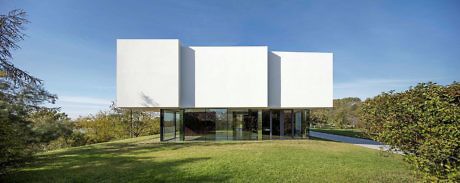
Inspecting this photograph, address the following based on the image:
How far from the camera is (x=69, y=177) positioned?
8617mm

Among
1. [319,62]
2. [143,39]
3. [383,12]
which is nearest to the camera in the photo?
[383,12]

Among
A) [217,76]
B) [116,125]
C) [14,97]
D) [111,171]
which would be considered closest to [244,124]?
[217,76]

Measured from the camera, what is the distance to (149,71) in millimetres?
18359

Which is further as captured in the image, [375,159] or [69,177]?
[375,159]

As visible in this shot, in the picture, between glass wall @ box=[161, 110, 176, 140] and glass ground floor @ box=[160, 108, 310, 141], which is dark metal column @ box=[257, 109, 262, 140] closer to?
glass ground floor @ box=[160, 108, 310, 141]

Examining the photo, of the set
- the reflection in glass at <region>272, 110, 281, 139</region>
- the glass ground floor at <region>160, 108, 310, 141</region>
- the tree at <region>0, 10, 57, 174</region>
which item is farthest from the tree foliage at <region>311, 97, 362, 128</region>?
the tree at <region>0, 10, 57, 174</region>

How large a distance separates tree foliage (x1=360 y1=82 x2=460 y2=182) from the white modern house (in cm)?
1343

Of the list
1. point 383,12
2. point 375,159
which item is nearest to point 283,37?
point 383,12

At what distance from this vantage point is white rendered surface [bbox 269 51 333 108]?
19828mm

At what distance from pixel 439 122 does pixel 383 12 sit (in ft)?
40.5

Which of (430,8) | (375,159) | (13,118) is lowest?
(375,159)

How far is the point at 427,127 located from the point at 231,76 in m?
15.0

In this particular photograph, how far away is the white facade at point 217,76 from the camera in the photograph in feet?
60.0

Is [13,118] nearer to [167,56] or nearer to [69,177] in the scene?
[69,177]
